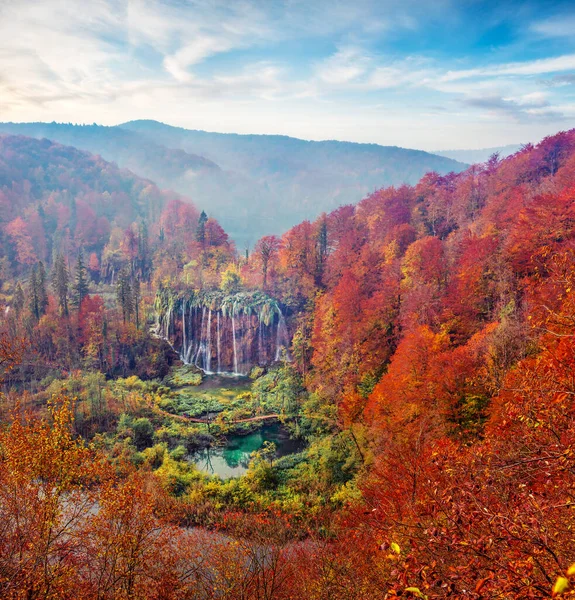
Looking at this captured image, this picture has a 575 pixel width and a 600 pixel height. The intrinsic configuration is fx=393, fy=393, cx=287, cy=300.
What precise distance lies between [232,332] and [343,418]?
892 inches

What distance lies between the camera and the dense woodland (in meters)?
6.14

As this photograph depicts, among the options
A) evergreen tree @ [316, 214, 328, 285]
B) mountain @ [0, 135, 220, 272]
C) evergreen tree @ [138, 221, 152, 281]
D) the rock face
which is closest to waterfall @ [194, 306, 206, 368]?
the rock face

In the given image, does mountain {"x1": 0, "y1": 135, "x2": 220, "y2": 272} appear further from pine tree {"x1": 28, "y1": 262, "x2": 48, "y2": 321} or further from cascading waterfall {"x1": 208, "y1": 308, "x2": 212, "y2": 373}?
cascading waterfall {"x1": 208, "y1": 308, "x2": 212, "y2": 373}

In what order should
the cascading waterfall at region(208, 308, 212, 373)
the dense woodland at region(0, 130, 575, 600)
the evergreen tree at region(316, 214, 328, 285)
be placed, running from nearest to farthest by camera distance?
the dense woodland at region(0, 130, 575, 600) < the cascading waterfall at region(208, 308, 212, 373) < the evergreen tree at region(316, 214, 328, 285)

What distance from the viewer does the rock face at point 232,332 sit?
4588cm

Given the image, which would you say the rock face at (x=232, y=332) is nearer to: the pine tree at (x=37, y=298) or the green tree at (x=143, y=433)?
the green tree at (x=143, y=433)

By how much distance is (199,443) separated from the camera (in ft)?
97.2

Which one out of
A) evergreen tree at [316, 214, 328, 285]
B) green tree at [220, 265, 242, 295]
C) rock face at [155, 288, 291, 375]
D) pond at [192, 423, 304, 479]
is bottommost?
pond at [192, 423, 304, 479]

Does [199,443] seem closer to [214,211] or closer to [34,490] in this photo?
[34,490]

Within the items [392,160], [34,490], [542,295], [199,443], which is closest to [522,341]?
[542,295]

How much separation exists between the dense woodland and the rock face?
180 cm

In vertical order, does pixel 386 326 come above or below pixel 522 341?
below

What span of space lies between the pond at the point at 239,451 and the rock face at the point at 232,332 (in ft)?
46.1

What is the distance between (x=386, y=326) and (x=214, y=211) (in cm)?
13288
